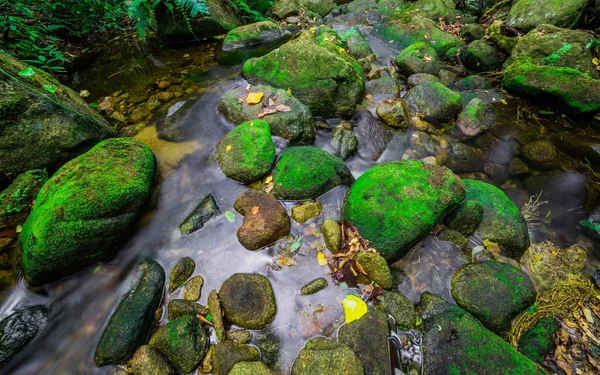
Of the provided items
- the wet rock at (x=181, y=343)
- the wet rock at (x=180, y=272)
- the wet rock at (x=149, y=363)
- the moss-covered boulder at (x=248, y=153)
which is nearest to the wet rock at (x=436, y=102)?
the moss-covered boulder at (x=248, y=153)

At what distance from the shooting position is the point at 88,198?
Answer: 307 cm

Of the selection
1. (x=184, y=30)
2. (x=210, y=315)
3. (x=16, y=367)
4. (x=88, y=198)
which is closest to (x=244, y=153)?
(x=88, y=198)

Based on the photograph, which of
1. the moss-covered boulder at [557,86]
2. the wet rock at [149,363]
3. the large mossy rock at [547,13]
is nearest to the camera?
the wet rock at [149,363]

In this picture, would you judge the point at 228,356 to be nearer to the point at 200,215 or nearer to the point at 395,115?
the point at 200,215

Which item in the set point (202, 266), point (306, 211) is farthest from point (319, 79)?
point (202, 266)

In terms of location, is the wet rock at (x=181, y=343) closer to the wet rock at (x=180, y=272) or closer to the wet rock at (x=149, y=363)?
the wet rock at (x=149, y=363)

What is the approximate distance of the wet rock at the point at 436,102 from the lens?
5.30 metres

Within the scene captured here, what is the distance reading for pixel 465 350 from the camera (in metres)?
2.40

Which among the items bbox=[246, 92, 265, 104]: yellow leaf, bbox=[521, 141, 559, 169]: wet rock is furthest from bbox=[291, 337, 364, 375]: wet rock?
bbox=[521, 141, 559, 169]: wet rock

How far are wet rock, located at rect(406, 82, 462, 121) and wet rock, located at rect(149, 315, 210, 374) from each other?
5.35 m

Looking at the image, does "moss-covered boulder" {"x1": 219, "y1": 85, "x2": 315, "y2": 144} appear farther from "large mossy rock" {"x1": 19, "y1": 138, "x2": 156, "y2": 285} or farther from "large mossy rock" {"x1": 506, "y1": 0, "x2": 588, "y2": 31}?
"large mossy rock" {"x1": 506, "y1": 0, "x2": 588, "y2": 31}

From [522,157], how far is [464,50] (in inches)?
151

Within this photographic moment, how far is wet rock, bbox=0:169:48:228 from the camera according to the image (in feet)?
11.2

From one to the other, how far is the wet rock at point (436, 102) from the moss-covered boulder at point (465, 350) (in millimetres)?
3954
